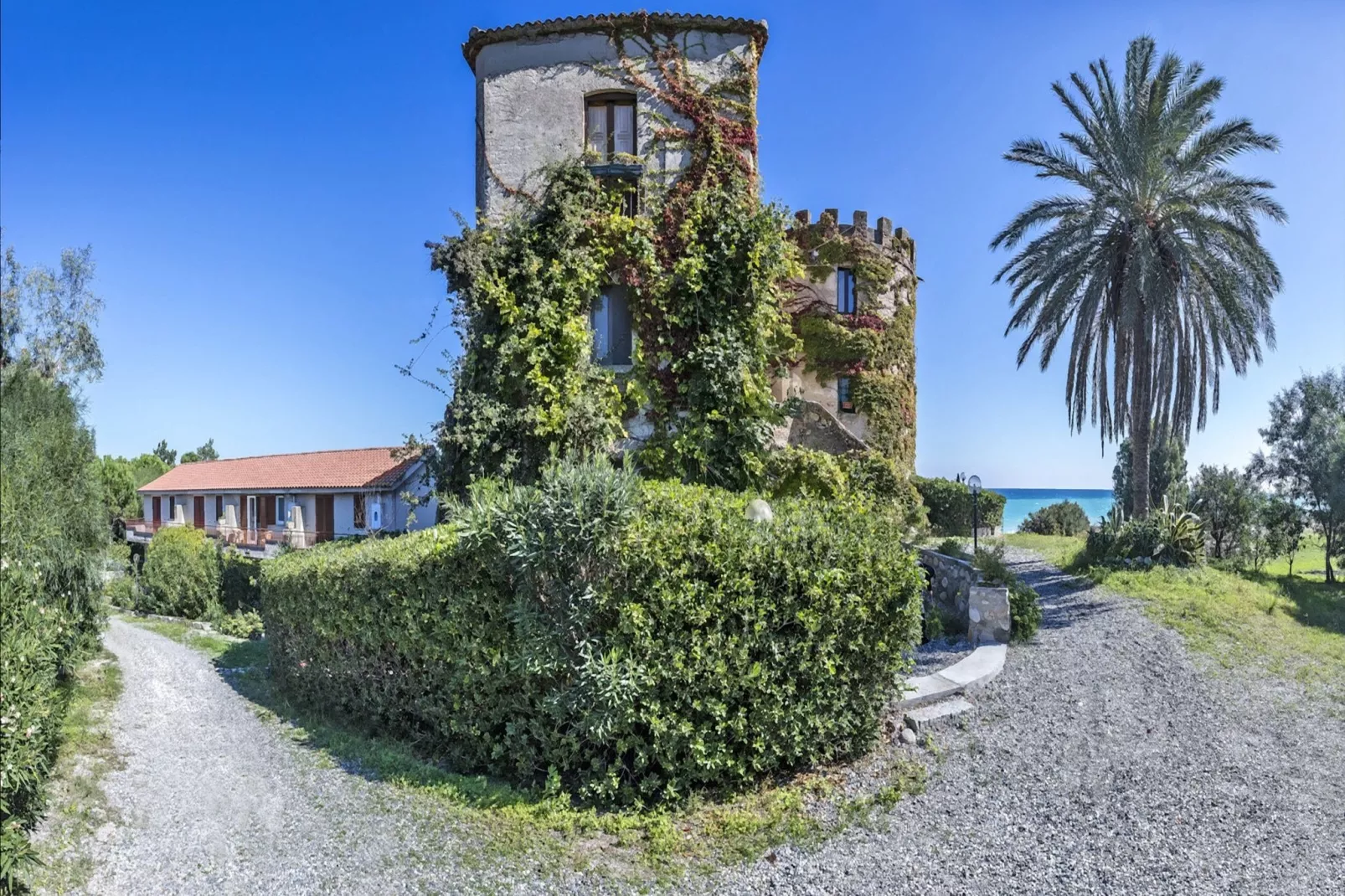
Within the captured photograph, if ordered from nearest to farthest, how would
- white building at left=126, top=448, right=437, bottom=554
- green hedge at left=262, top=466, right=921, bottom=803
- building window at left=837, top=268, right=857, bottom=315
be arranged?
green hedge at left=262, top=466, right=921, bottom=803
building window at left=837, top=268, right=857, bottom=315
white building at left=126, top=448, right=437, bottom=554

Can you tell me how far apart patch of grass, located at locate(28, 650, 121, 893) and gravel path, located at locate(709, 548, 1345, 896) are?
4.74 meters

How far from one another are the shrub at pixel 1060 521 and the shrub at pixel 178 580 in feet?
99.9

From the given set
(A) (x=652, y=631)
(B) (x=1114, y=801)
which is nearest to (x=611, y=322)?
(A) (x=652, y=631)

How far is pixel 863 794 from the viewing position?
6.45 meters

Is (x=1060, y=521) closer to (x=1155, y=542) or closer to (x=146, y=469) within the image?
(x=1155, y=542)

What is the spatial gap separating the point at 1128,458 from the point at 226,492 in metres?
41.6

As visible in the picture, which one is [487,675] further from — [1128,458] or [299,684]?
[1128,458]

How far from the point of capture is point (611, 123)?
1454cm

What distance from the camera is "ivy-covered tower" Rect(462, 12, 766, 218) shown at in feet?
46.7

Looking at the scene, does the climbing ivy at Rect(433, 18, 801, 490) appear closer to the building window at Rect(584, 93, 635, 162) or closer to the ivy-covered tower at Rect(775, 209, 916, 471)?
the building window at Rect(584, 93, 635, 162)

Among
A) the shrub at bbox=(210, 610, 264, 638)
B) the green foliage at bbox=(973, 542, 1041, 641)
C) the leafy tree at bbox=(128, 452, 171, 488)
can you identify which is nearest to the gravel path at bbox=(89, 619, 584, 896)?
the green foliage at bbox=(973, 542, 1041, 641)

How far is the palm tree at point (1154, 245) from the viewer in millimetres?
16281

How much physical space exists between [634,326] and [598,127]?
413 cm

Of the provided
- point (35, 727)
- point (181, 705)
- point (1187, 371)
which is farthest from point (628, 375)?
point (1187, 371)
